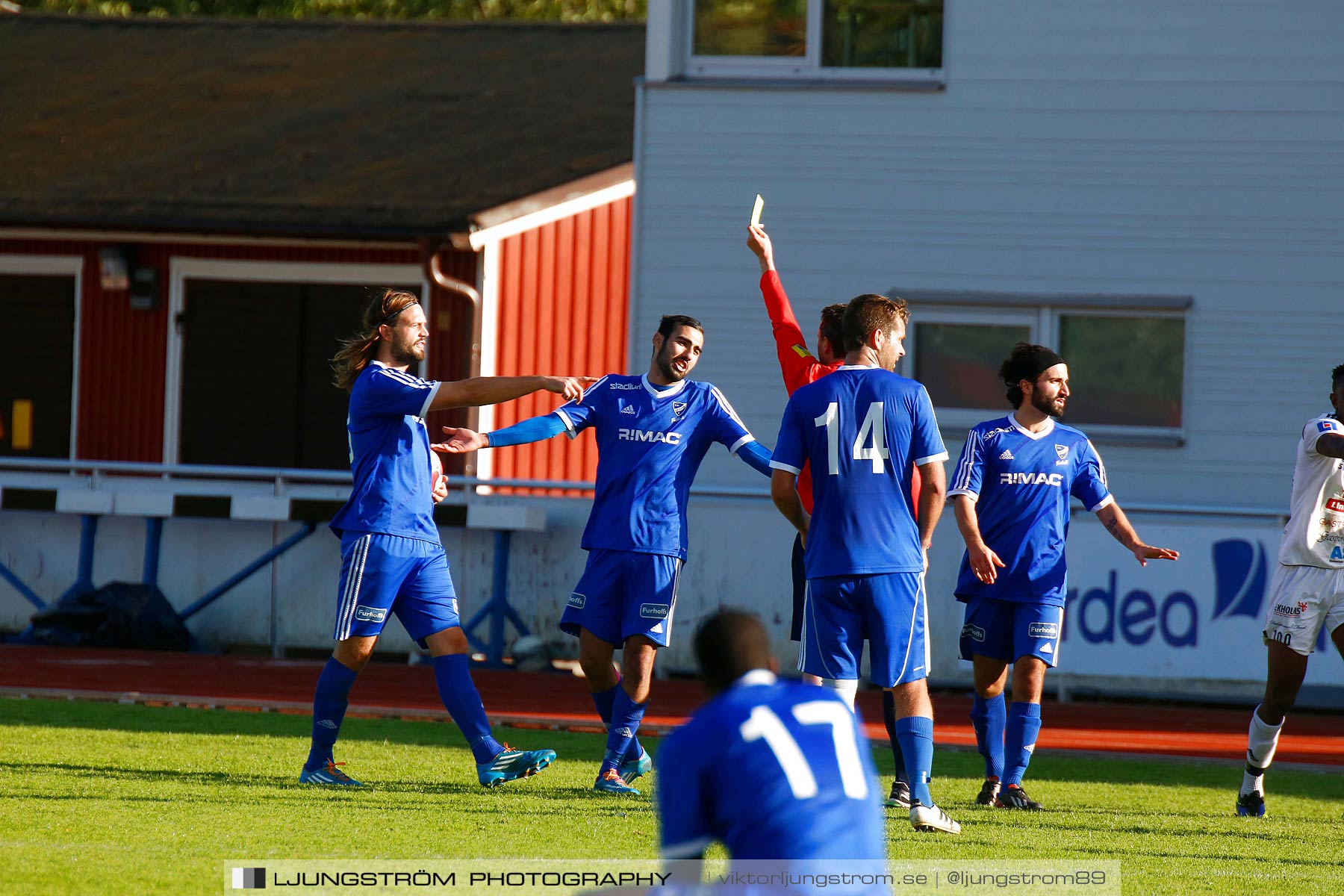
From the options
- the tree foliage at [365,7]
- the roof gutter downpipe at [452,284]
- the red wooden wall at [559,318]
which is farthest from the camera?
the tree foliage at [365,7]

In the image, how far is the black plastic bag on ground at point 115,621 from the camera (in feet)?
48.4

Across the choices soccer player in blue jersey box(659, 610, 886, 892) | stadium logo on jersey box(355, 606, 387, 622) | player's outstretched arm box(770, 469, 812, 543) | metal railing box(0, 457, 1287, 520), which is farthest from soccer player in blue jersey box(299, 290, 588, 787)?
metal railing box(0, 457, 1287, 520)

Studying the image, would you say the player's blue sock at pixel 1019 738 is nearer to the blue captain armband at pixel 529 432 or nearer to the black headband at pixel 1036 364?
the black headband at pixel 1036 364

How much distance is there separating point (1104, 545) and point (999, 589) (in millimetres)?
5024

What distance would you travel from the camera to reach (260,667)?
46.2ft

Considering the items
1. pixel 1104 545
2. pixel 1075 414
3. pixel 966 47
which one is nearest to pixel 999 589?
pixel 1104 545

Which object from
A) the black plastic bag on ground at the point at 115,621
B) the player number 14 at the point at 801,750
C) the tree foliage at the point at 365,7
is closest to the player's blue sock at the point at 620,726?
the player number 14 at the point at 801,750

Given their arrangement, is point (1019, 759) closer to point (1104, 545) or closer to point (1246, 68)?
point (1104, 545)

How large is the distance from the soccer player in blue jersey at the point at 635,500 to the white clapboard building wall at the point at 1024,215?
5.75m

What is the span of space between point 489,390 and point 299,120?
13897mm

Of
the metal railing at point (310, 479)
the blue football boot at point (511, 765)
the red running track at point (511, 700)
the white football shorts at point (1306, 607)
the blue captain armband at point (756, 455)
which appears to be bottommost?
the red running track at point (511, 700)

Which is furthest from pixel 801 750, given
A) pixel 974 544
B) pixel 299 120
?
pixel 299 120

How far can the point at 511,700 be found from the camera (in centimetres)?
1234

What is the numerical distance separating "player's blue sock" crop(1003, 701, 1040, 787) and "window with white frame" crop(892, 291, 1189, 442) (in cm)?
637
